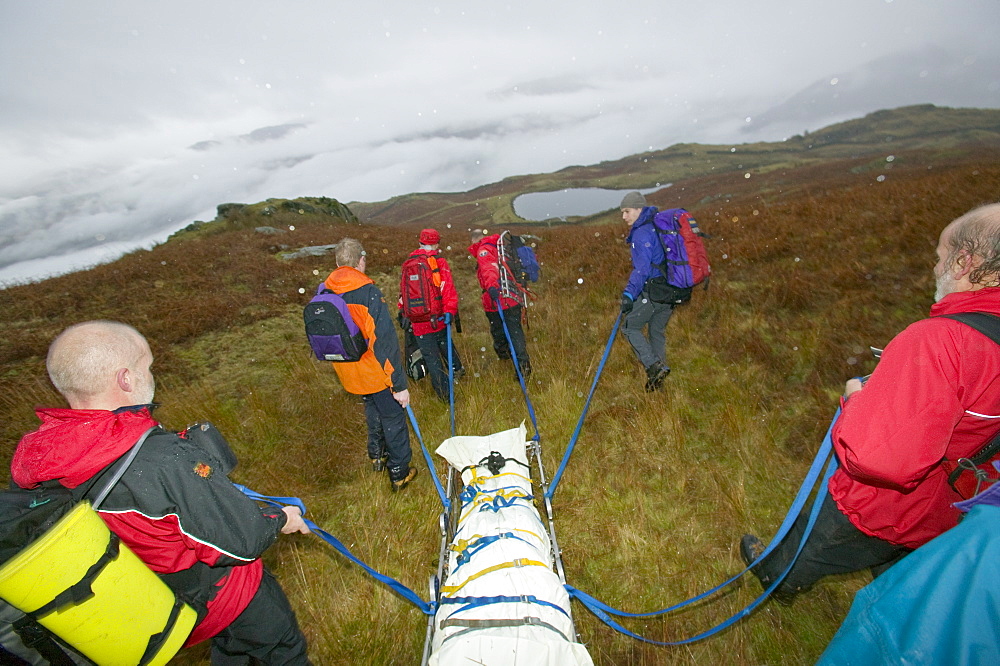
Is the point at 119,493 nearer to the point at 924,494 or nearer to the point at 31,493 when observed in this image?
the point at 31,493

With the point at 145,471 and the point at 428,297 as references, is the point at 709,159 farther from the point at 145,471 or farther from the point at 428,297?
the point at 145,471

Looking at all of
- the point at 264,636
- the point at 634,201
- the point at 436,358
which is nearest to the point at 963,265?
the point at 634,201

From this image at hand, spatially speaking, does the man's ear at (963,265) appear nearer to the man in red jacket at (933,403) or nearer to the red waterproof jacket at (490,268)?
the man in red jacket at (933,403)

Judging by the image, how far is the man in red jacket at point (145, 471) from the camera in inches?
58.6

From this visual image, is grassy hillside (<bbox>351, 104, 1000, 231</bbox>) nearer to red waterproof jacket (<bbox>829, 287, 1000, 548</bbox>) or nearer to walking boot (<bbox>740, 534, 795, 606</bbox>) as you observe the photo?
walking boot (<bbox>740, 534, 795, 606</bbox>)

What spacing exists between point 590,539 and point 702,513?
1.10 metres

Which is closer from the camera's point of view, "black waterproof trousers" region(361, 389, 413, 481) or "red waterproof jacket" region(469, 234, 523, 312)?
"black waterproof trousers" region(361, 389, 413, 481)

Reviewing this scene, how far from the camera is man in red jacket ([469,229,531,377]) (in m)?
5.45

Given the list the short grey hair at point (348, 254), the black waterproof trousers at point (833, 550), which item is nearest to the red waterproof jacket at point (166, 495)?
the short grey hair at point (348, 254)

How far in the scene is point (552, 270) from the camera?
11055mm

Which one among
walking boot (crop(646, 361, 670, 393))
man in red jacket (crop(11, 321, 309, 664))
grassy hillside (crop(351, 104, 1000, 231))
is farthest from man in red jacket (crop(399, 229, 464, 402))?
grassy hillside (crop(351, 104, 1000, 231))

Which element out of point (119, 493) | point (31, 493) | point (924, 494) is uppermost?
point (31, 493)

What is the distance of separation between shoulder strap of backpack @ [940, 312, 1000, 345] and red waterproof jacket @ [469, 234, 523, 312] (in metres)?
4.38

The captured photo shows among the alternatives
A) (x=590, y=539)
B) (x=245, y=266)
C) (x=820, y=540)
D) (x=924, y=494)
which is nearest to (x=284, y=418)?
(x=590, y=539)
